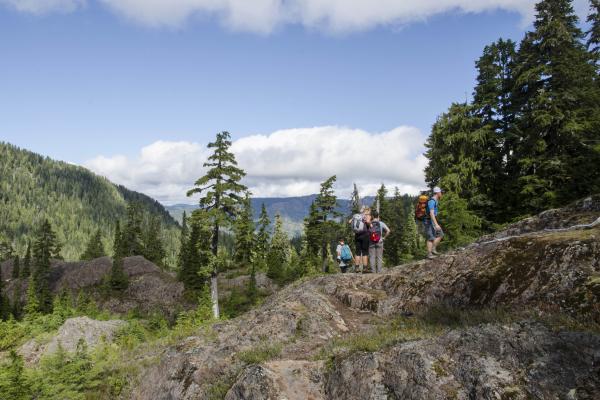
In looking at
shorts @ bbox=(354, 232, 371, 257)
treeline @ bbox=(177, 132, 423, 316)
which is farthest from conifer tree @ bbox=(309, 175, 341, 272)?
shorts @ bbox=(354, 232, 371, 257)

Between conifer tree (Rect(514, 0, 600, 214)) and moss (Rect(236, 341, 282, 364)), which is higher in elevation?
conifer tree (Rect(514, 0, 600, 214))

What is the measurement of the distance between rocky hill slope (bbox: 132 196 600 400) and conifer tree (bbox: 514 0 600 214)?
11.3 m

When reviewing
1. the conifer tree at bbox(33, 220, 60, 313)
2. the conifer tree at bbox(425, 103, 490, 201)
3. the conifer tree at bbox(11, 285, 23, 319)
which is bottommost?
the conifer tree at bbox(11, 285, 23, 319)

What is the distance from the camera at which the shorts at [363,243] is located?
45.3 ft

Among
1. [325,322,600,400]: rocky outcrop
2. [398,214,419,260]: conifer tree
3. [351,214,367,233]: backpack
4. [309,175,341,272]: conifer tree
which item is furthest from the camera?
[398,214,419,260]: conifer tree

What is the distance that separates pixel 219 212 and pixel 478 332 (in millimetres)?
23766

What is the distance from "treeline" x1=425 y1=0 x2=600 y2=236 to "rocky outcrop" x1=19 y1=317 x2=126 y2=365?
18.0 meters

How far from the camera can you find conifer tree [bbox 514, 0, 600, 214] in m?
19.9

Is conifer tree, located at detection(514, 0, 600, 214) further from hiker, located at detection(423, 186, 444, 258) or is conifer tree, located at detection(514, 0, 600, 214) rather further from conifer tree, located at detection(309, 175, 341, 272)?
conifer tree, located at detection(309, 175, 341, 272)

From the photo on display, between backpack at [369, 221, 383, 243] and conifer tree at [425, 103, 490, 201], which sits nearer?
backpack at [369, 221, 383, 243]

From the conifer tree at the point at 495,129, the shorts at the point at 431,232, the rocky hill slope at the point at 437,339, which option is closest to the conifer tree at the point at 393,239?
the conifer tree at the point at 495,129

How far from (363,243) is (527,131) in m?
15.3

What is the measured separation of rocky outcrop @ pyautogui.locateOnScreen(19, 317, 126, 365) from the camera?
15171 mm

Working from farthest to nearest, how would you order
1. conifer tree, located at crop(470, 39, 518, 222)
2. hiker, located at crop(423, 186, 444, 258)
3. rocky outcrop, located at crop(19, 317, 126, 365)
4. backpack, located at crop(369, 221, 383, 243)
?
conifer tree, located at crop(470, 39, 518, 222), rocky outcrop, located at crop(19, 317, 126, 365), backpack, located at crop(369, 221, 383, 243), hiker, located at crop(423, 186, 444, 258)
